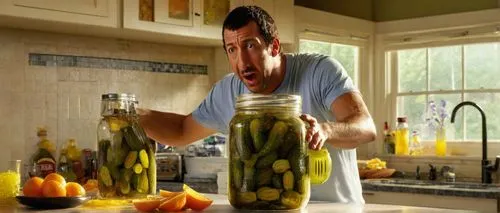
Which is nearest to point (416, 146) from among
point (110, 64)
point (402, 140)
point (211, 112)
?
point (402, 140)

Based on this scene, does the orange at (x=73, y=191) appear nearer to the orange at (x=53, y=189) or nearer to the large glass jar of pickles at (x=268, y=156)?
the orange at (x=53, y=189)

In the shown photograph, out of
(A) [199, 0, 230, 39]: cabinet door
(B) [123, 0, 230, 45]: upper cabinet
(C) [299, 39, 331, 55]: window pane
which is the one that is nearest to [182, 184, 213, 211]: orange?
(B) [123, 0, 230, 45]: upper cabinet

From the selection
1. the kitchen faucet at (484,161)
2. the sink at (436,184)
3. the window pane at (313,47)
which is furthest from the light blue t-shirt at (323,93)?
the window pane at (313,47)

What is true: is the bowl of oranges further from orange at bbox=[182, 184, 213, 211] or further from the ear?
the ear

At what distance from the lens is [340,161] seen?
7.35 ft

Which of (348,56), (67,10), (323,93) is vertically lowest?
(323,93)

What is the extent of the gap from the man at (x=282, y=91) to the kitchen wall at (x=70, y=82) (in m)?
1.65

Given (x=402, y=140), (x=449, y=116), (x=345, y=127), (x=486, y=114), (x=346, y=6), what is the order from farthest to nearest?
1. (x=346, y=6)
2. (x=402, y=140)
3. (x=449, y=116)
4. (x=486, y=114)
5. (x=345, y=127)

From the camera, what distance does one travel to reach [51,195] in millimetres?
1825

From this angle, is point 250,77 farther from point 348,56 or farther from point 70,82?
point 348,56

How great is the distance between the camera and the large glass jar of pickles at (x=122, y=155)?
1.91m

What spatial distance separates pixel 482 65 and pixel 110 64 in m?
2.35

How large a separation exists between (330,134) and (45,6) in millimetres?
2071

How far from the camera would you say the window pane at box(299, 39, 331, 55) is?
4.89 meters
